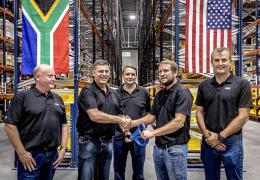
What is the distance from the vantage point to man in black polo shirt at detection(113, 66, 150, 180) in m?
4.64

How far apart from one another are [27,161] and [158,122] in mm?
1446

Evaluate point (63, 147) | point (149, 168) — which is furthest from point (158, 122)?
point (149, 168)

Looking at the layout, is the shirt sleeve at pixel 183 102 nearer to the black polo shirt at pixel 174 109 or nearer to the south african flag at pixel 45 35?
the black polo shirt at pixel 174 109

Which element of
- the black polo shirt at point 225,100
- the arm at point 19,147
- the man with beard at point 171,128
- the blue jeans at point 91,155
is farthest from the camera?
the blue jeans at point 91,155

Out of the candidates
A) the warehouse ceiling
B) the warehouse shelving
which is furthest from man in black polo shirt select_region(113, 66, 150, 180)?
the warehouse ceiling

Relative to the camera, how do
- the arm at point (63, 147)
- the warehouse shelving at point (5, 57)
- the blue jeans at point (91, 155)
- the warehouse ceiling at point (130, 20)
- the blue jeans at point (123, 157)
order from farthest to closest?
the warehouse ceiling at point (130, 20), the warehouse shelving at point (5, 57), the blue jeans at point (123, 157), the blue jeans at point (91, 155), the arm at point (63, 147)

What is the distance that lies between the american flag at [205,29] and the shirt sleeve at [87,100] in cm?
274

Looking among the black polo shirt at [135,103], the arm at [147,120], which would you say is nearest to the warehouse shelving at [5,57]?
the black polo shirt at [135,103]

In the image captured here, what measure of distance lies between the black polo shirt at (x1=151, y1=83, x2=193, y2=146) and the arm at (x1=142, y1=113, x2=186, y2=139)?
63mm

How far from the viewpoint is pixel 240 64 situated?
5.96 m

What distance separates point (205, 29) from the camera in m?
5.80

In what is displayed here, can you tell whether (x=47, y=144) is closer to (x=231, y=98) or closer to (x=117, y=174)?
(x=117, y=174)

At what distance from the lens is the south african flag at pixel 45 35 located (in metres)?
5.74

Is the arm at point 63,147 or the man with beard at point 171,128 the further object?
the arm at point 63,147
